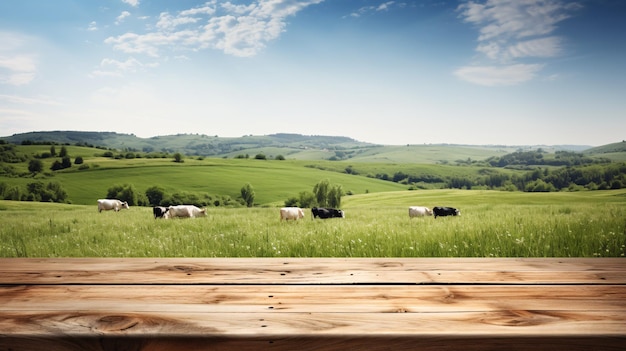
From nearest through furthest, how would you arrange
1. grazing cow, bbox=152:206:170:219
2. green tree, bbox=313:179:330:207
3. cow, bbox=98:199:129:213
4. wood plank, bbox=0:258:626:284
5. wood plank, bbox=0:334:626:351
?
wood plank, bbox=0:334:626:351 < wood plank, bbox=0:258:626:284 < grazing cow, bbox=152:206:170:219 < cow, bbox=98:199:129:213 < green tree, bbox=313:179:330:207

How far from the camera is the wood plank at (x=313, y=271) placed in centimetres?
182

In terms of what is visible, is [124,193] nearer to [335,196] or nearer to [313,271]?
A: [335,196]

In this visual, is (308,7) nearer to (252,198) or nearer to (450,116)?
(450,116)

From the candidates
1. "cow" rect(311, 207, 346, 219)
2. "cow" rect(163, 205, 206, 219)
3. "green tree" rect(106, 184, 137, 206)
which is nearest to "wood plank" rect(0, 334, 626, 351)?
"cow" rect(311, 207, 346, 219)

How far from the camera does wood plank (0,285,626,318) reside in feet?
4.57

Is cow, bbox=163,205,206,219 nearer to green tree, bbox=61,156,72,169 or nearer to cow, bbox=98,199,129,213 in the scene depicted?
cow, bbox=98,199,129,213

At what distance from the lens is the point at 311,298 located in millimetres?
1514

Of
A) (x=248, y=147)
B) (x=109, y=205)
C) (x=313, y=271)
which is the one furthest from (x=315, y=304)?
(x=248, y=147)

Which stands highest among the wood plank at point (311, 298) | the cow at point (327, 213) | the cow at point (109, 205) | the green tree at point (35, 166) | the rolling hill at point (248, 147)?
the rolling hill at point (248, 147)

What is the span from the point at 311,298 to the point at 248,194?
20.6m

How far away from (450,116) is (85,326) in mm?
16461

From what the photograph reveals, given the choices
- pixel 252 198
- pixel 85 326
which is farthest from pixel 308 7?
pixel 252 198

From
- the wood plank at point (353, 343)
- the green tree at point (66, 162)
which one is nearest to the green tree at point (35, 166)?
the green tree at point (66, 162)

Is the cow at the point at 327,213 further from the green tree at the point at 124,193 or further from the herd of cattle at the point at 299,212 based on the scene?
the green tree at the point at 124,193
